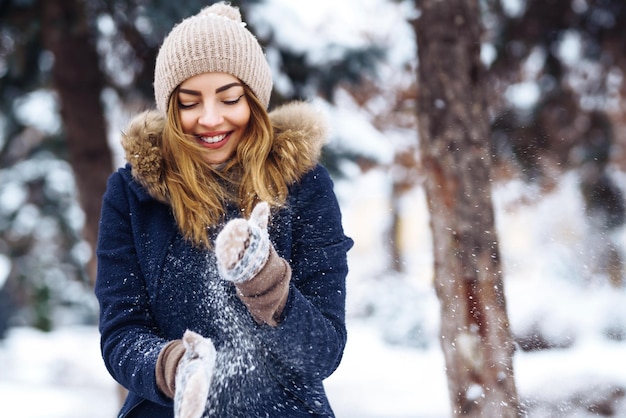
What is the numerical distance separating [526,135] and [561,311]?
2302 millimetres

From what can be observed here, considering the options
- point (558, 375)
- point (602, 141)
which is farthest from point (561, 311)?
point (602, 141)

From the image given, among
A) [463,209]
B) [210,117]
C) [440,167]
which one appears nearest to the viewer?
[210,117]

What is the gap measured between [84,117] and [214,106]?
4069 mm

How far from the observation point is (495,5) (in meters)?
5.71

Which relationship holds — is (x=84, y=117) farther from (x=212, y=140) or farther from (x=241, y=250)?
(x=241, y=250)

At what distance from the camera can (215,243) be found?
172cm

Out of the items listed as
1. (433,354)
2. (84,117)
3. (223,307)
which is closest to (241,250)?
(223,307)

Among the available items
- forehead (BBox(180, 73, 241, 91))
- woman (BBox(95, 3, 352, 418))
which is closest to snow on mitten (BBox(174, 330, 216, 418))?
woman (BBox(95, 3, 352, 418))

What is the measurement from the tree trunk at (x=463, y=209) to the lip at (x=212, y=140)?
2.06 metres

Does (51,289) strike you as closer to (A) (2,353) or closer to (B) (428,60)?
(A) (2,353)

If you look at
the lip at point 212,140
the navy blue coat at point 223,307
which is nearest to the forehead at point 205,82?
the lip at point 212,140

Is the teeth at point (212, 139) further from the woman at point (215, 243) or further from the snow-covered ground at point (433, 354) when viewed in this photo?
the snow-covered ground at point (433, 354)

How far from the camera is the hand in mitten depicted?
144cm

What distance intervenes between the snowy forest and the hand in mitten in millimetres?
772
